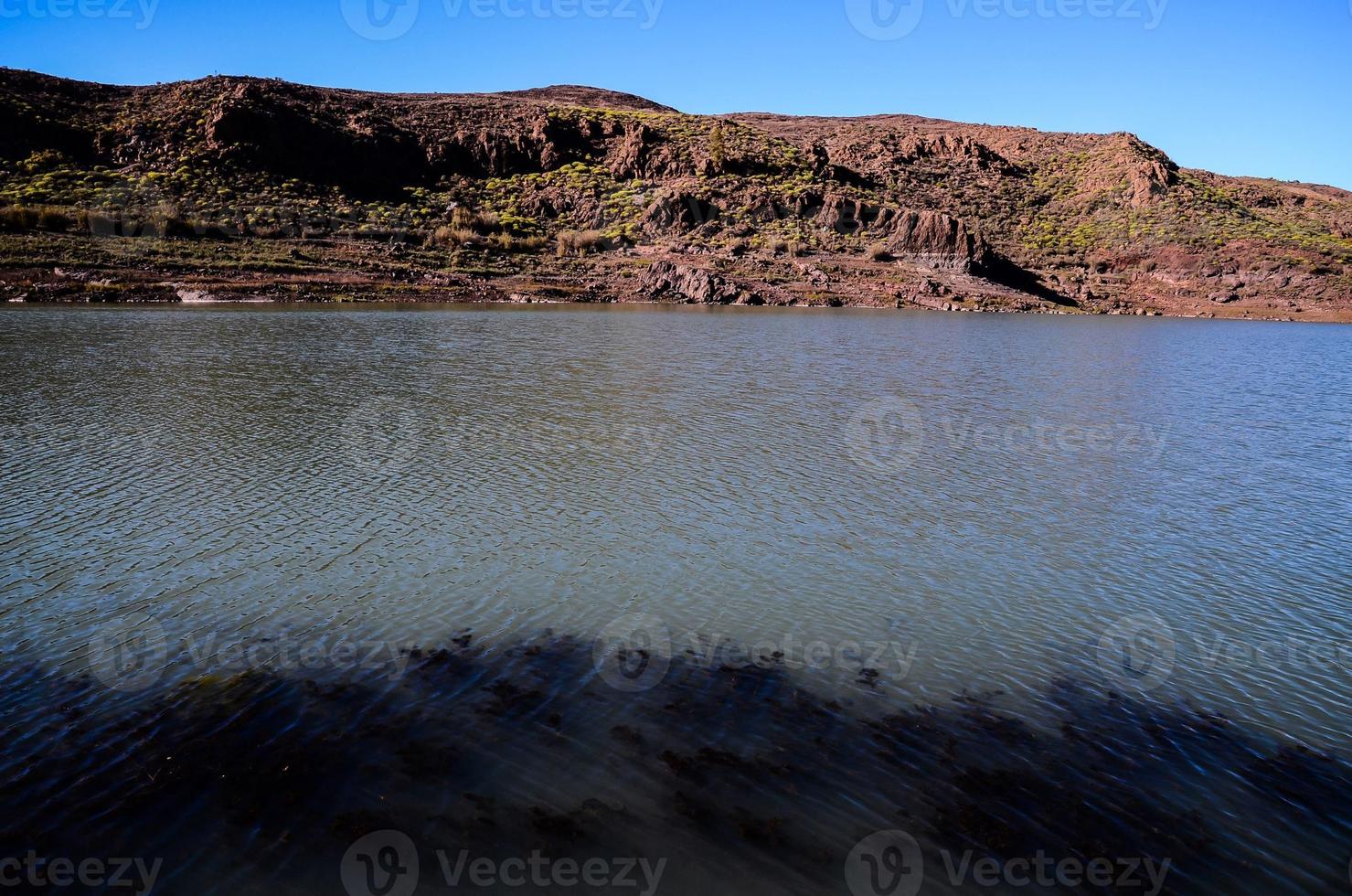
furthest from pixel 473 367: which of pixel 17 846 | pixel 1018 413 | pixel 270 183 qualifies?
pixel 270 183

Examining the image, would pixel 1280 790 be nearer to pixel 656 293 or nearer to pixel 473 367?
pixel 473 367

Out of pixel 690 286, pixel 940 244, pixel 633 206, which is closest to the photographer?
pixel 690 286

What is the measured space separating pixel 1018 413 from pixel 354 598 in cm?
1894

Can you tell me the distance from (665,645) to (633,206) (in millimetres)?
75400

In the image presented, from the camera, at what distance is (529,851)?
19.5 feet

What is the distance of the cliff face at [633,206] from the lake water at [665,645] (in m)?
43.6

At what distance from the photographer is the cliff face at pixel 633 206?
63.1 meters

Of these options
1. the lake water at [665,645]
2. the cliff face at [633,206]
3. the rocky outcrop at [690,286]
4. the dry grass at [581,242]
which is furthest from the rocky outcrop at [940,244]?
the lake water at [665,645]

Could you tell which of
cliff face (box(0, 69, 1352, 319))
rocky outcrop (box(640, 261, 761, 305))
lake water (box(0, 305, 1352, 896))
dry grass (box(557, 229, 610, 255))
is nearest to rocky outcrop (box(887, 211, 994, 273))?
cliff face (box(0, 69, 1352, 319))

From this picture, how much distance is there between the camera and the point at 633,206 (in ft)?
262

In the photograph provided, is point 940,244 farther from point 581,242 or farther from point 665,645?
point 665,645

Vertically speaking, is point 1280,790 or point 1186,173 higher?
point 1186,173

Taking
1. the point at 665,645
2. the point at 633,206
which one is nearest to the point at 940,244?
the point at 633,206

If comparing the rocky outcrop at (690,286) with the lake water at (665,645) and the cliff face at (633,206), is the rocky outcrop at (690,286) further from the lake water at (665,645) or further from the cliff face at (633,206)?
the lake water at (665,645)
